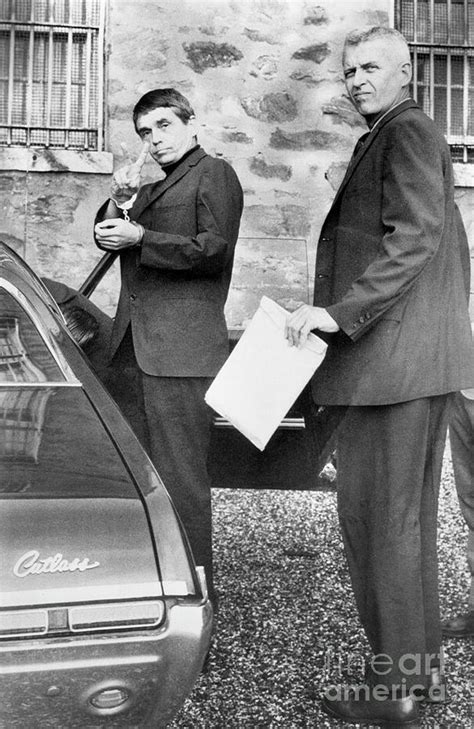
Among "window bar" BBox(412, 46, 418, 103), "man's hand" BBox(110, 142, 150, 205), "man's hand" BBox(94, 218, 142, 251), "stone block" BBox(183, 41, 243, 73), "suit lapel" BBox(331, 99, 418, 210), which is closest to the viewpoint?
"suit lapel" BBox(331, 99, 418, 210)

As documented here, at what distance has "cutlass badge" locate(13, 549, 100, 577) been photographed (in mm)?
1367

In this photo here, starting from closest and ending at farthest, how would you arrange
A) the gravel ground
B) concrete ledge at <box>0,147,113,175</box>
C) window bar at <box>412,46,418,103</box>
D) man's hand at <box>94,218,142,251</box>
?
the gravel ground
man's hand at <box>94,218,142,251</box>
concrete ledge at <box>0,147,113,175</box>
window bar at <box>412,46,418,103</box>

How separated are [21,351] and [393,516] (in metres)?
1.02

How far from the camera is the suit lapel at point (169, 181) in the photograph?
9.04 feet

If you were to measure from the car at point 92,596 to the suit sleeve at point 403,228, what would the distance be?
0.71 m

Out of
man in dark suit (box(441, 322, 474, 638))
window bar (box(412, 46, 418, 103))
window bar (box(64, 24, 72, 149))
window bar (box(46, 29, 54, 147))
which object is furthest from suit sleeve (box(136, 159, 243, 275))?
window bar (box(412, 46, 418, 103))

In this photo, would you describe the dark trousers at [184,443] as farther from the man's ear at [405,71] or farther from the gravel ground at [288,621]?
the man's ear at [405,71]

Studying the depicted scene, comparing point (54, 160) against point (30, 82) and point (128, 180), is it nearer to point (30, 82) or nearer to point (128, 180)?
point (30, 82)

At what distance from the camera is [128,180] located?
2.71m

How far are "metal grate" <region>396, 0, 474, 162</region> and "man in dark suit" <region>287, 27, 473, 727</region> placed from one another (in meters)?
4.34

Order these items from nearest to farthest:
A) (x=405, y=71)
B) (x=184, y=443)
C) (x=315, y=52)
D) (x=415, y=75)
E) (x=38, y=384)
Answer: (x=38, y=384) → (x=405, y=71) → (x=184, y=443) → (x=315, y=52) → (x=415, y=75)

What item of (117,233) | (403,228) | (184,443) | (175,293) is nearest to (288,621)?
(184,443)

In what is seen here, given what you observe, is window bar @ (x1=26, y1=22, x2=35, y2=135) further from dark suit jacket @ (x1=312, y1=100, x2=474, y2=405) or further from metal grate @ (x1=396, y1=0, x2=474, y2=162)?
dark suit jacket @ (x1=312, y1=100, x2=474, y2=405)

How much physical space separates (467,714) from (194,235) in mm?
1640
